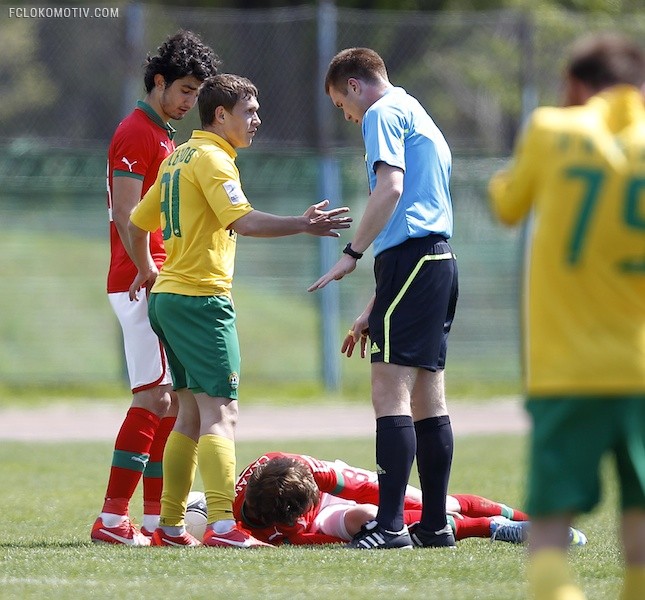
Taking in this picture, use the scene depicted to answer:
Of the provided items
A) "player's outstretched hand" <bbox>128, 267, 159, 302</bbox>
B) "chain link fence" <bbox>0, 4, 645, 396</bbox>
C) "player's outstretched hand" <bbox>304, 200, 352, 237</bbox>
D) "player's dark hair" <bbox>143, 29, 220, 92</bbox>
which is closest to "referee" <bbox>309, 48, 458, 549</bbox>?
"player's outstretched hand" <bbox>304, 200, 352, 237</bbox>

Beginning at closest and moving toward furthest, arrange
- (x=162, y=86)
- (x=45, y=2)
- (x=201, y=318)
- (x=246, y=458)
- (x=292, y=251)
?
1. (x=201, y=318)
2. (x=162, y=86)
3. (x=246, y=458)
4. (x=292, y=251)
5. (x=45, y=2)

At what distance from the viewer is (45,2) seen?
83.1ft

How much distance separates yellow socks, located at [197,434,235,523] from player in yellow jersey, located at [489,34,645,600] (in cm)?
233

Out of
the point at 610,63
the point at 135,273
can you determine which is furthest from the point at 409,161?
the point at 610,63

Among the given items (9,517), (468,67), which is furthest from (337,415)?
(9,517)

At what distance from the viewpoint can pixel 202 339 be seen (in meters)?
5.50

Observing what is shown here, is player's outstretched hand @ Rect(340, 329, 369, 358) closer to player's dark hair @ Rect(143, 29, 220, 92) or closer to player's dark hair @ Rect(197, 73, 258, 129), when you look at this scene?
player's dark hair @ Rect(197, 73, 258, 129)

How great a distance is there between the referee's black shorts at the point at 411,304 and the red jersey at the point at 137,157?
4.15 ft

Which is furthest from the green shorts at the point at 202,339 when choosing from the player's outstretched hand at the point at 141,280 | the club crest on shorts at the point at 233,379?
the player's outstretched hand at the point at 141,280

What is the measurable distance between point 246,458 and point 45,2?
59.2 feet

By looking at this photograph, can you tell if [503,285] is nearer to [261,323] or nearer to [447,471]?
[261,323]

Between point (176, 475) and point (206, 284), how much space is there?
902 mm

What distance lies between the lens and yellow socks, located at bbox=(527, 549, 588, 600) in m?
3.25

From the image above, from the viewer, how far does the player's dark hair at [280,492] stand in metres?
5.79
